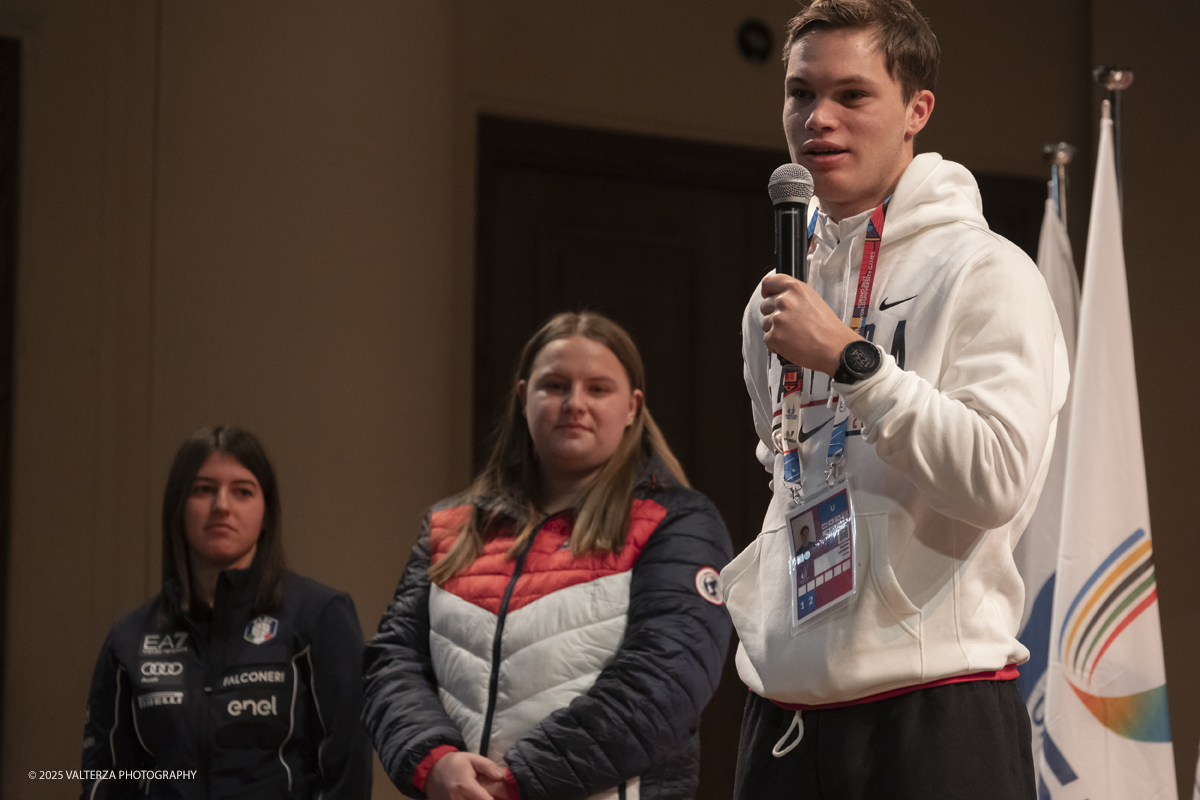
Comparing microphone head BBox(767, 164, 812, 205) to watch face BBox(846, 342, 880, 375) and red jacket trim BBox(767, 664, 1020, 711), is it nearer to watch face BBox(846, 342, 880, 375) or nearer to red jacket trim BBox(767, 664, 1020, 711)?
watch face BBox(846, 342, 880, 375)

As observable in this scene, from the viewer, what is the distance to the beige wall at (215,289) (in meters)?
3.34

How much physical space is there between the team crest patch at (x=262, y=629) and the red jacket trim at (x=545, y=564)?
0.41 meters

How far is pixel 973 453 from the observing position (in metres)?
1.14

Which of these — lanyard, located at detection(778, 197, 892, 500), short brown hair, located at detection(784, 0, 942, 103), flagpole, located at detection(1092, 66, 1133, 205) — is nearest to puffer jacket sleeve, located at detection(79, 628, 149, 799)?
lanyard, located at detection(778, 197, 892, 500)

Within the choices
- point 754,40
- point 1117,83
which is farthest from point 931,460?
point 754,40

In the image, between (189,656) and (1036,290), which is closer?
(1036,290)

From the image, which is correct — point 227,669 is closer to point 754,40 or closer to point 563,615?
point 563,615

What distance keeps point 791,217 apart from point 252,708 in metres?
1.56

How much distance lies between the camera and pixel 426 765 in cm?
198

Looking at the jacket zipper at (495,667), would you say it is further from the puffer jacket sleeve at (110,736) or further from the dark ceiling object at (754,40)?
the dark ceiling object at (754,40)

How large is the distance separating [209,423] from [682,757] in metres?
1.89

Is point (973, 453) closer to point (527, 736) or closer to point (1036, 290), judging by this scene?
point (1036, 290)

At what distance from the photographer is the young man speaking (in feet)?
3.85

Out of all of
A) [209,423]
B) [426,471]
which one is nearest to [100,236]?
[209,423]
